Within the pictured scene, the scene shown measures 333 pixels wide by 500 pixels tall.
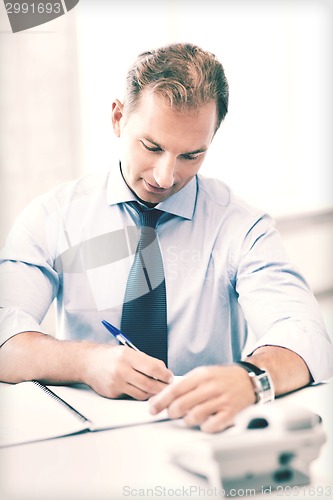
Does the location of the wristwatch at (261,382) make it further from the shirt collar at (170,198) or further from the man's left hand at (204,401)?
the shirt collar at (170,198)

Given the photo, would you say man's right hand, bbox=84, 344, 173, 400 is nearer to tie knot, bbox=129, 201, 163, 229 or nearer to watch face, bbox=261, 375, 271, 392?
watch face, bbox=261, 375, 271, 392

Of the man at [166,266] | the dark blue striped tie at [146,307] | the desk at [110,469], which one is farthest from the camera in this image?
the dark blue striped tie at [146,307]

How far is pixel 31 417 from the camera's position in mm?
754

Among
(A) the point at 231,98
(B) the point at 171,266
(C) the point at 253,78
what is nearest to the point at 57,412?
(B) the point at 171,266

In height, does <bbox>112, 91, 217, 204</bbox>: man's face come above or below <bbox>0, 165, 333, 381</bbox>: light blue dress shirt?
above

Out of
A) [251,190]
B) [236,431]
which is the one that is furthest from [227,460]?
[251,190]

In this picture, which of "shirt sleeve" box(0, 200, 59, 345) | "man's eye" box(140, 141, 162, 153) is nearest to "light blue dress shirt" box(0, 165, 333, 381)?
"shirt sleeve" box(0, 200, 59, 345)

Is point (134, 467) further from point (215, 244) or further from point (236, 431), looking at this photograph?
point (215, 244)

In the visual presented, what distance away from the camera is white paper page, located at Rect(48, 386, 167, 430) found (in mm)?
737

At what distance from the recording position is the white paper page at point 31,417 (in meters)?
0.71

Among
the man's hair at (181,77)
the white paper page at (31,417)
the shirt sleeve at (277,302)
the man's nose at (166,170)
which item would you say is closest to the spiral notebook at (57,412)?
the white paper page at (31,417)

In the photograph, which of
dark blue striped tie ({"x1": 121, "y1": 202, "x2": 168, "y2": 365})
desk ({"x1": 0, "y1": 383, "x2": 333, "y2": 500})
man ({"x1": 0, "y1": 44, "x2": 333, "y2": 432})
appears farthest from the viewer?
dark blue striped tie ({"x1": 121, "y1": 202, "x2": 168, "y2": 365})

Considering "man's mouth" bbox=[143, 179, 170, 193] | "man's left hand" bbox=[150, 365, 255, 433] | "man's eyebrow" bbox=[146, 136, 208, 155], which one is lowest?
"man's left hand" bbox=[150, 365, 255, 433]

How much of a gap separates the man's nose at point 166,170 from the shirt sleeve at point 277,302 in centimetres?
20
